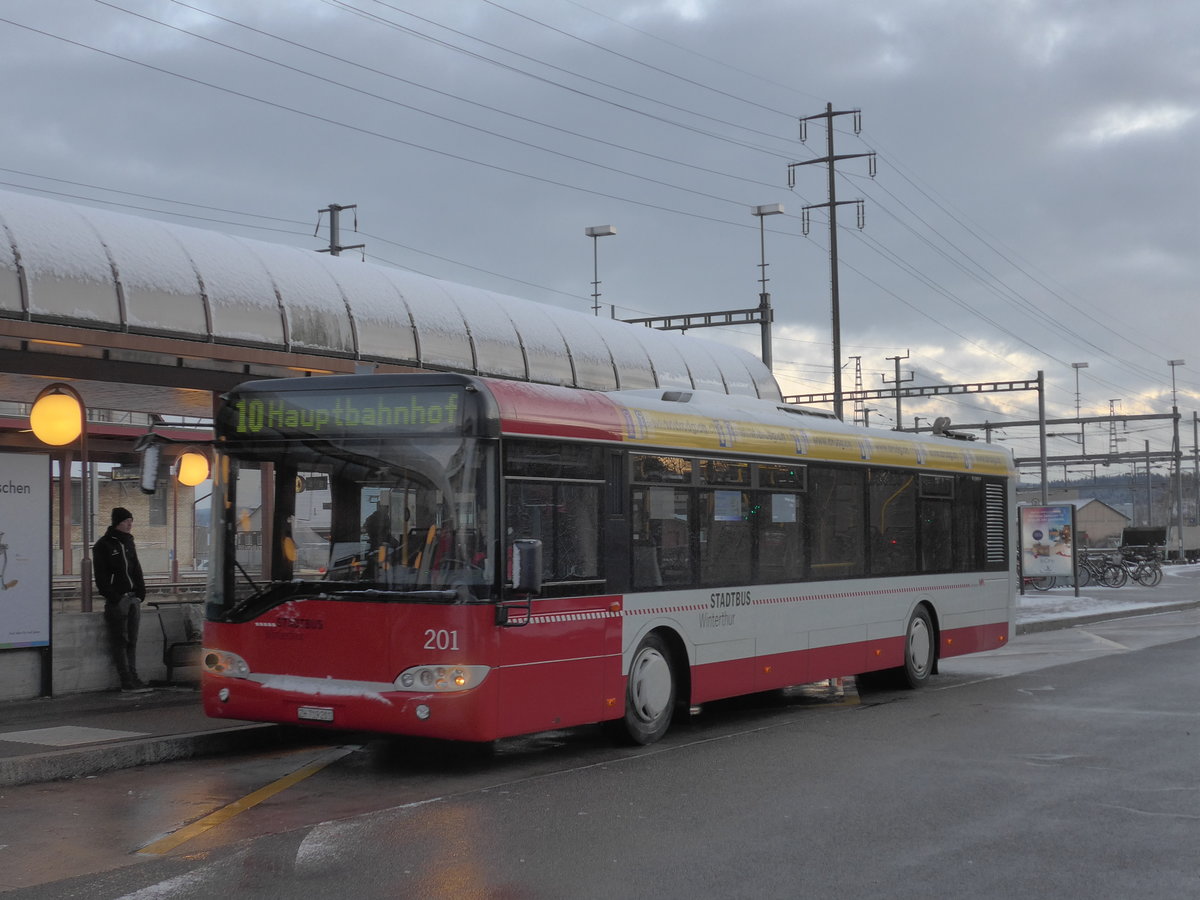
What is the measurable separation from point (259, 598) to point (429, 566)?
1.45 meters

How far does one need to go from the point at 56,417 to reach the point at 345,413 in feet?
17.4

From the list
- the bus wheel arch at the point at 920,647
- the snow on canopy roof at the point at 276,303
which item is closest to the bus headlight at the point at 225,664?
the snow on canopy roof at the point at 276,303

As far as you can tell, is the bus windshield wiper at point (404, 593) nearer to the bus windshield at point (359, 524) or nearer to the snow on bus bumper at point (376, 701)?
the bus windshield at point (359, 524)

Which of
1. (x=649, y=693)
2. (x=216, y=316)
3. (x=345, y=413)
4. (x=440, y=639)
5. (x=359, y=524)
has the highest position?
(x=216, y=316)

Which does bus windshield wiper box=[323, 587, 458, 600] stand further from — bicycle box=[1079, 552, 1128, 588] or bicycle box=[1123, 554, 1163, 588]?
bicycle box=[1123, 554, 1163, 588]

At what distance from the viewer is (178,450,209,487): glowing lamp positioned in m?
19.8

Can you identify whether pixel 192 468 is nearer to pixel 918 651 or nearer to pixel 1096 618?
pixel 918 651

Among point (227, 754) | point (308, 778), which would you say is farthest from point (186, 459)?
point (308, 778)

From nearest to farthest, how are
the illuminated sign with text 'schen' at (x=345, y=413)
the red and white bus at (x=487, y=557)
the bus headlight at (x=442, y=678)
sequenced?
the bus headlight at (x=442, y=678)
the red and white bus at (x=487, y=557)
the illuminated sign with text 'schen' at (x=345, y=413)

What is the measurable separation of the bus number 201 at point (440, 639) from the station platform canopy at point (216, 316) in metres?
2.16

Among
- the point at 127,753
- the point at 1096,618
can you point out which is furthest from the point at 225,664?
the point at 1096,618

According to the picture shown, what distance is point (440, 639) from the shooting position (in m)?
9.29

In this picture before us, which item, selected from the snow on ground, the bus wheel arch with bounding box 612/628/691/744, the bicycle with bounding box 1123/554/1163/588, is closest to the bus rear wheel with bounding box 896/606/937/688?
the bus wheel arch with bounding box 612/628/691/744

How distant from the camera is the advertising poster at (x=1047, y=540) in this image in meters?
35.1
